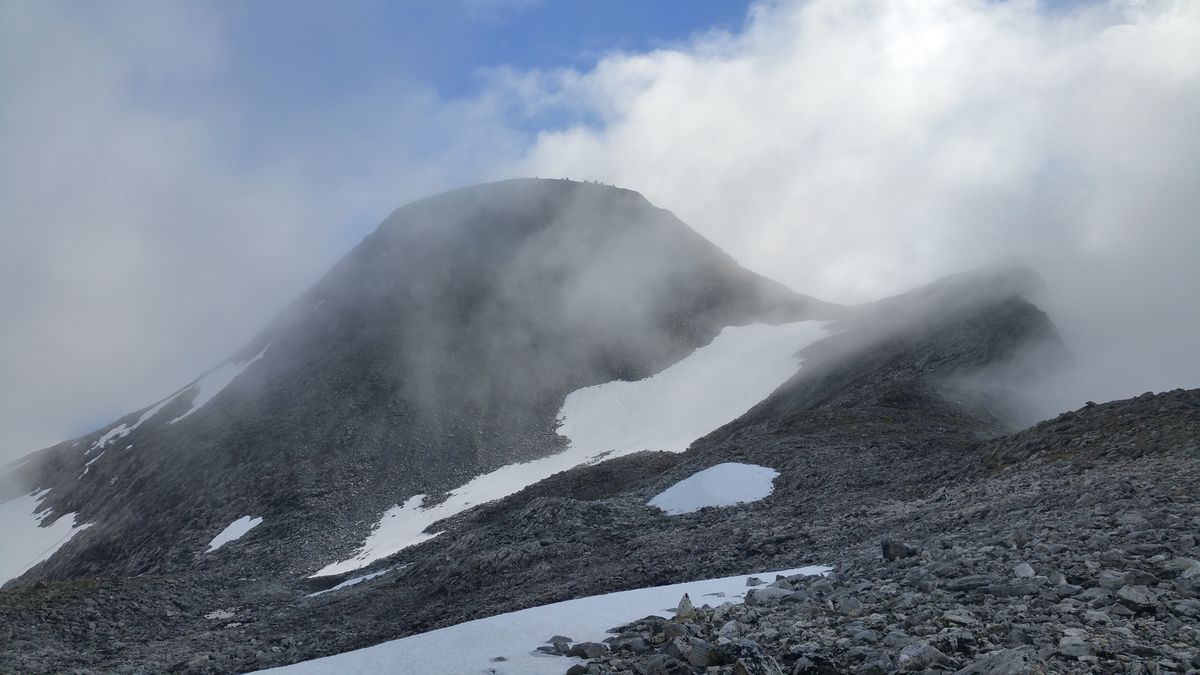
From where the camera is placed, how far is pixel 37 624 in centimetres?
3050

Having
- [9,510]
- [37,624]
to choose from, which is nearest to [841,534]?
[37,624]

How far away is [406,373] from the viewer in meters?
83.5

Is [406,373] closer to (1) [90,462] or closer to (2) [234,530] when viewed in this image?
(2) [234,530]

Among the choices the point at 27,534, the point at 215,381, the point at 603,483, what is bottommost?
the point at 603,483

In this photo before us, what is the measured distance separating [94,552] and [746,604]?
74942 mm

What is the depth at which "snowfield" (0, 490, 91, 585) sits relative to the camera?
2955 inches

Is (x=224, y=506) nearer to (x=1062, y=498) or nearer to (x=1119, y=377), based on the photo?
(x=1062, y=498)

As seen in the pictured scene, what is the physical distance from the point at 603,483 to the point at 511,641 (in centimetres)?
3497

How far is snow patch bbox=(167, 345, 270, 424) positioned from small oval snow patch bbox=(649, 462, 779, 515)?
76.1 metres

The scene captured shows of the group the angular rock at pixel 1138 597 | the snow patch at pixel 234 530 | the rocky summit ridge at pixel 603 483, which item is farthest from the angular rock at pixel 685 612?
the snow patch at pixel 234 530

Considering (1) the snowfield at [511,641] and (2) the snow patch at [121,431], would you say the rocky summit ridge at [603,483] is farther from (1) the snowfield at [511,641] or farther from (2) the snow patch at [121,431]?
(2) the snow patch at [121,431]

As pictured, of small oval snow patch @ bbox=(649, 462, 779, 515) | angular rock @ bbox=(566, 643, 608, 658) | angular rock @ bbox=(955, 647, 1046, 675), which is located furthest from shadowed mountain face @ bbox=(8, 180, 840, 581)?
angular rock @ bbox=(955, 647, 1046, 675)

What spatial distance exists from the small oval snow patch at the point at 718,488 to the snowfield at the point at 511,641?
1872cm

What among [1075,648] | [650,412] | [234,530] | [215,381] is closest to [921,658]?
[1075,648]
